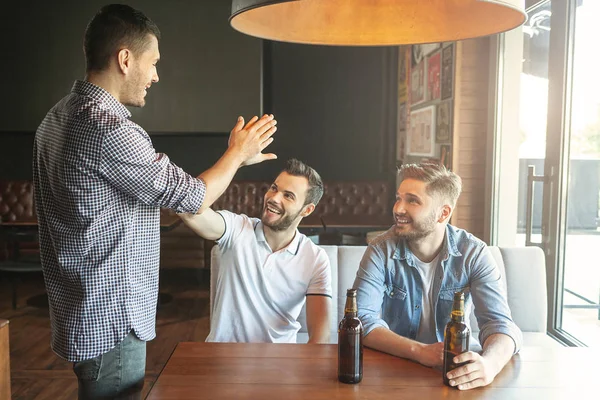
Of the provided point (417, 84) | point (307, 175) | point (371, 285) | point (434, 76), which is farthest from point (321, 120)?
point (371, 285)

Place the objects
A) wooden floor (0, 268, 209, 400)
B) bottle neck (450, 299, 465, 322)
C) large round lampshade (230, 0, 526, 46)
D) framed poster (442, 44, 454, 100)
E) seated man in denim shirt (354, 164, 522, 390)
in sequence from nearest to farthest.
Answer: large round lampshade (230, 0, 526, 46) < bottle neck (450, 299, 465, 322) < seated man in denim shirt (354, 164, 522, 390) < wooden floor (0, 268, 209, 400) < framed poster (442, 44, 454, 100)

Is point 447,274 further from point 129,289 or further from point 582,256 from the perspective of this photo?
point 582,256

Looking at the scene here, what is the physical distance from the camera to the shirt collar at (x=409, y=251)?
6.66 ft

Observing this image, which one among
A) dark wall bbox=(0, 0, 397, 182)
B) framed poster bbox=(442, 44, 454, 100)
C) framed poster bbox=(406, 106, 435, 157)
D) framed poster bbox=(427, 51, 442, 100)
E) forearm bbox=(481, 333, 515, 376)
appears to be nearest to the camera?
forearm bbox=(481, 333, 515, 376)

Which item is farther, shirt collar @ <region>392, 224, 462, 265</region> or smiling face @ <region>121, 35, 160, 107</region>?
shirt collar @ <region>392, 224, 462, 265</region>

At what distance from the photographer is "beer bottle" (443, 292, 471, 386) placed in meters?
1.55

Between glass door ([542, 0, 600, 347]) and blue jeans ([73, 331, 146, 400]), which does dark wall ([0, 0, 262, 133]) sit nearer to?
glass door ([542, 0, 600, 347])

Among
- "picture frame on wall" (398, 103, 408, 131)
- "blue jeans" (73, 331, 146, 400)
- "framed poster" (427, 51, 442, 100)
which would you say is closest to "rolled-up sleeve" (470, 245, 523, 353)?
"blue jeans" (73, 331, 146, 400)

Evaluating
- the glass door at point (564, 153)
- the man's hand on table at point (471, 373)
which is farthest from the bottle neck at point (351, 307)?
the glass door at point (564, 153)

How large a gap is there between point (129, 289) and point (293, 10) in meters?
0.88

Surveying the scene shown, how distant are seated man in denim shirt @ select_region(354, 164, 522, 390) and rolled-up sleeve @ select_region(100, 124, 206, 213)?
65cm

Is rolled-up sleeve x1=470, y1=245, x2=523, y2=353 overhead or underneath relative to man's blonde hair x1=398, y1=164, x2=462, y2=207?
underneath

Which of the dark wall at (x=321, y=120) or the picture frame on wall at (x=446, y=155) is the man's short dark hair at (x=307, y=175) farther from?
the dark wall at (x=321, y=120)

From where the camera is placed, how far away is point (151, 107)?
659cm
